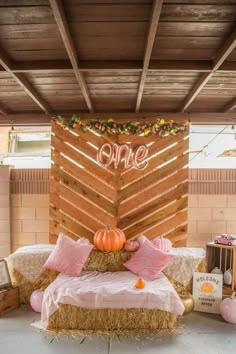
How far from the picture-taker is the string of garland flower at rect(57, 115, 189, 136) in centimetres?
445

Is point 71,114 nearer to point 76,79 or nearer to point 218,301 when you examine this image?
point 76,79

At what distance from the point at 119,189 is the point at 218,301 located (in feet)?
6.98

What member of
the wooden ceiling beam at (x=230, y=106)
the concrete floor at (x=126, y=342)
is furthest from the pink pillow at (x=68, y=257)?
the wooden ceiling beam at (x=230, y=106)

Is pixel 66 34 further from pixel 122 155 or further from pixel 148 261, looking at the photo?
pixel 148 261

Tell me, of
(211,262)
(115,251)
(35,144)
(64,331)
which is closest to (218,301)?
(211,262)

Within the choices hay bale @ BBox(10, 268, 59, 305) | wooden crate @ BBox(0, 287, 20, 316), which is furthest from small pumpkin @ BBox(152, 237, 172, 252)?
wooden crate @ BBox(0, 287, 20, 316)

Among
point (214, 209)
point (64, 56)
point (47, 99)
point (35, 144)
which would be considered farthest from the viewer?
point (35, 144)

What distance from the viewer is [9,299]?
3723 mm

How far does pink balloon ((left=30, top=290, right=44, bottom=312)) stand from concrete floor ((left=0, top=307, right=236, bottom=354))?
26cm

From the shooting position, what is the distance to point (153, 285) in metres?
3.51

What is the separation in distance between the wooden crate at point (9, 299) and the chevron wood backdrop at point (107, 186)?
1.04 m

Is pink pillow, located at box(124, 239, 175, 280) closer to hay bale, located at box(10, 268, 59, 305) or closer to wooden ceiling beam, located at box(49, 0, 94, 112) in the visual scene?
hay bale, located at box(10, 268, 59, 305)

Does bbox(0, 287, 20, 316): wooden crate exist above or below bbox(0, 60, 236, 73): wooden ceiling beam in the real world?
below

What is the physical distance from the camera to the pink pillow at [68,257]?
382cm
